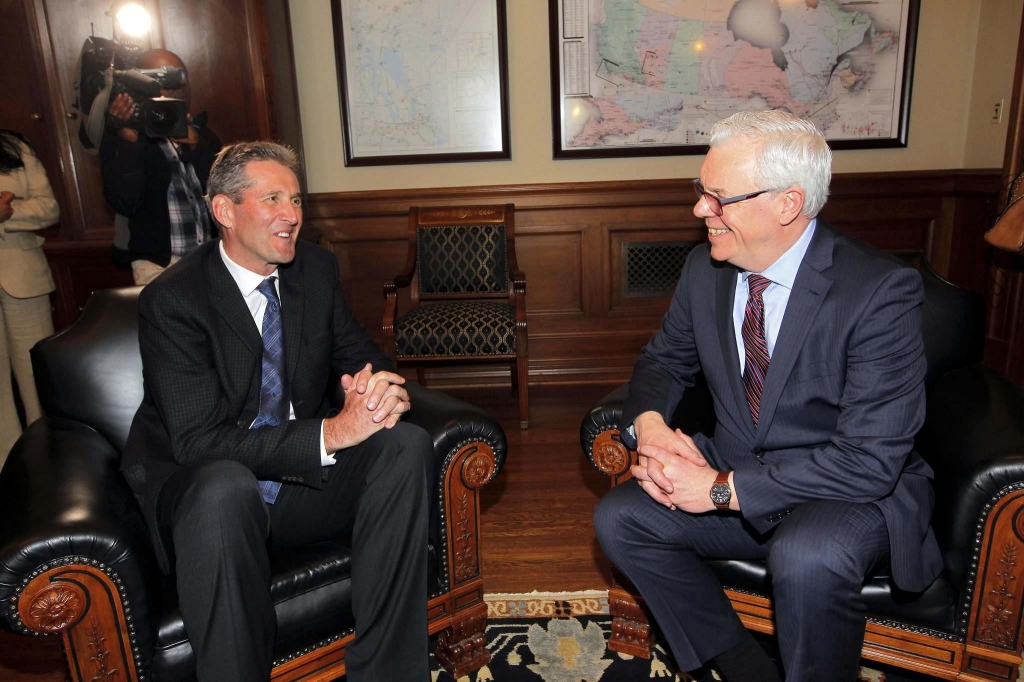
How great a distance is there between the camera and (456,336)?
3.42 metres

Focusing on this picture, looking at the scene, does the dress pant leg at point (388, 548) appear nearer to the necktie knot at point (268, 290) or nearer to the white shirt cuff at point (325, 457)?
the white shirt cuff at point (325, 457)

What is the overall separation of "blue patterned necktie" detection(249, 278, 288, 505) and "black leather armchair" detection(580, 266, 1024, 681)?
770 millimetres

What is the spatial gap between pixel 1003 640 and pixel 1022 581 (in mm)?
140

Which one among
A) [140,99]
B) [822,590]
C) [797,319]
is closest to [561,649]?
[822,590]

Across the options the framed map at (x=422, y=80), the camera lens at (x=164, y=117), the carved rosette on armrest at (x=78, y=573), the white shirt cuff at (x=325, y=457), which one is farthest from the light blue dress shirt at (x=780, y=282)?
the framed map at (x=422, y=80)

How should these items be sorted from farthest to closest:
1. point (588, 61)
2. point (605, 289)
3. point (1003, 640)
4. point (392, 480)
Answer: point (605, 289)
point (588, 61)
point (392, 480)
point (1003, 640)

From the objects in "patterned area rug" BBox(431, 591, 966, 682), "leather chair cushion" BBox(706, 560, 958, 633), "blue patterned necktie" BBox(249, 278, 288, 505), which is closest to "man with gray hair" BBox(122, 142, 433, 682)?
"blue patterned necktie" BBox(249, 278, 288, 505)

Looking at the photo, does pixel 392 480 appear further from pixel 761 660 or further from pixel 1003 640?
pixel 1003 640

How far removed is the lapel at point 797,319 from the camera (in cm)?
152

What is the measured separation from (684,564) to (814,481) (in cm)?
35

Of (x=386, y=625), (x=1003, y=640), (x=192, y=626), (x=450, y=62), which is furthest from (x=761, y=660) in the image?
(x=450, y=62)

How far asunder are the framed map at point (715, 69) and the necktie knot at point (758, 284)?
2.50 metres

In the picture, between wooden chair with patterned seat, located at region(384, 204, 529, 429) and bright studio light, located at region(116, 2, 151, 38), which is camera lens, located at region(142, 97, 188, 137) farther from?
wooden chair with patterned seat, located at region(384, 204, 529, 429)

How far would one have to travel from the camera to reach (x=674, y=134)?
3.99 meters
